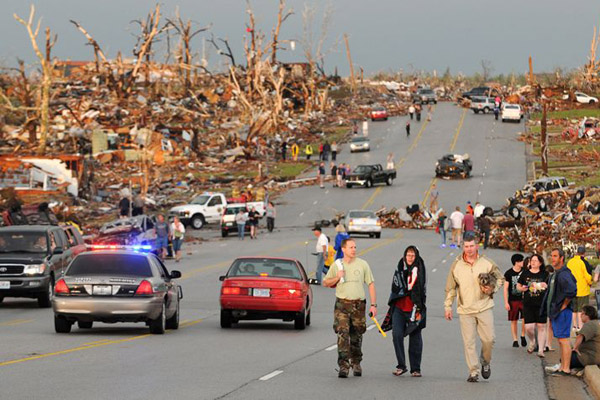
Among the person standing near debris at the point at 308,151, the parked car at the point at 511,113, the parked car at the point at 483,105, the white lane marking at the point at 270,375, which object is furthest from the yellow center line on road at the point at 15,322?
the parked car at the point at 483,105

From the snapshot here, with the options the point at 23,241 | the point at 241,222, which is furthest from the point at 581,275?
the point at 241,222

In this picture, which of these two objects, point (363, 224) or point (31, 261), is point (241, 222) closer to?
point (363, 224)

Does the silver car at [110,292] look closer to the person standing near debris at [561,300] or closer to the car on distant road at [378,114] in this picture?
the person standing near debris at [561,300]

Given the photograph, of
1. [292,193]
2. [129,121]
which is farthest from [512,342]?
[129,121]

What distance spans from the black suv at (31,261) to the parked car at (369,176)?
49.9 meters

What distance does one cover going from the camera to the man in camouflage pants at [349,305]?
47.1ft

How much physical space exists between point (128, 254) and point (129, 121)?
7754cm

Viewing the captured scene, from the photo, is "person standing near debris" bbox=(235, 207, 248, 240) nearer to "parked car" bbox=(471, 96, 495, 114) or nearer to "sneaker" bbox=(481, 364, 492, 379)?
"sneaker" bbox=(481, 364, 492, 379)

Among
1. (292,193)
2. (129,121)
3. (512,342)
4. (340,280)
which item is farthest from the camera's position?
(129,121)

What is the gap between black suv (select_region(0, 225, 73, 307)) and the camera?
24.8 metres

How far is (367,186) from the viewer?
76125 millimetres

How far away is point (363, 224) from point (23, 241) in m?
28.8

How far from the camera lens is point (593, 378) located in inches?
559

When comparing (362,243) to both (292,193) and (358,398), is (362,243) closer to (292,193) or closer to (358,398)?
(292,193)
